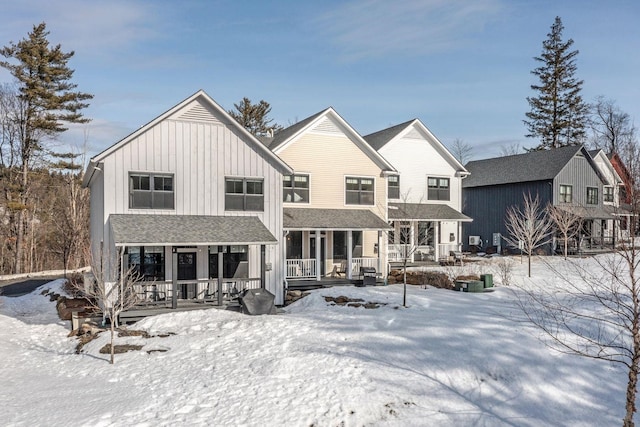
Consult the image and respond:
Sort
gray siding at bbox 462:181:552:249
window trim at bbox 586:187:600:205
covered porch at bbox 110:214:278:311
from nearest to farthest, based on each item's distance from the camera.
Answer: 1. covered porch at bbox 110:214:278:311
2. gray siding at bbox 462:181:552:249
3. window trim at bbox 586:187:600:205

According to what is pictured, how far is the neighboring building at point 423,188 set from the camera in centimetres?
2714

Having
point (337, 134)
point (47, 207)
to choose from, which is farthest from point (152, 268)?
point (47, 207)

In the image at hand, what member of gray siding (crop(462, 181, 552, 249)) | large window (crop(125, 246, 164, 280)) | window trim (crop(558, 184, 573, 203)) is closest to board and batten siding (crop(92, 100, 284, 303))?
large window (crop(125, 246, 164, 280))

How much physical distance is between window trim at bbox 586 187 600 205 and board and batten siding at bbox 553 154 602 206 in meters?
0.32

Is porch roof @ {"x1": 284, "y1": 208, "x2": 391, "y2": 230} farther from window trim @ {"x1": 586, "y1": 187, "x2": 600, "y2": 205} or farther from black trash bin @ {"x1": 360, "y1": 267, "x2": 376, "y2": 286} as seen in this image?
window trim @ {"x1": 586, "y1": 187, "x2": 600, "y2": 205}

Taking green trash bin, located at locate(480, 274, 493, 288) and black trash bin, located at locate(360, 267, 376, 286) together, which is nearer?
green trash bin, located at locate(480, 274, 493, 288)

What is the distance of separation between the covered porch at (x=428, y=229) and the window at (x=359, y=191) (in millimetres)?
2537

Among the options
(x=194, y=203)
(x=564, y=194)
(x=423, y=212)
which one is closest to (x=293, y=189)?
(x=194, y=203)

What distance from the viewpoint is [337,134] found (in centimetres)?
2291

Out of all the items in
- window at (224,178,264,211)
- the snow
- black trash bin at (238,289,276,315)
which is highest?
window at (224,178,264,211)

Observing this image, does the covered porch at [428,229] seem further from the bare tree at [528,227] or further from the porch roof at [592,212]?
the porch roof at [592,212]

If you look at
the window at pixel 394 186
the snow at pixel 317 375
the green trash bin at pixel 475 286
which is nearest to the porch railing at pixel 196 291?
the snow at pixel 317 375

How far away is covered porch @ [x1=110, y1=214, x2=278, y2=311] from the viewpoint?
50.3 ft

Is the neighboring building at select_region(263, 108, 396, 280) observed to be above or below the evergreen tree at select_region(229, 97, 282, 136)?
below
